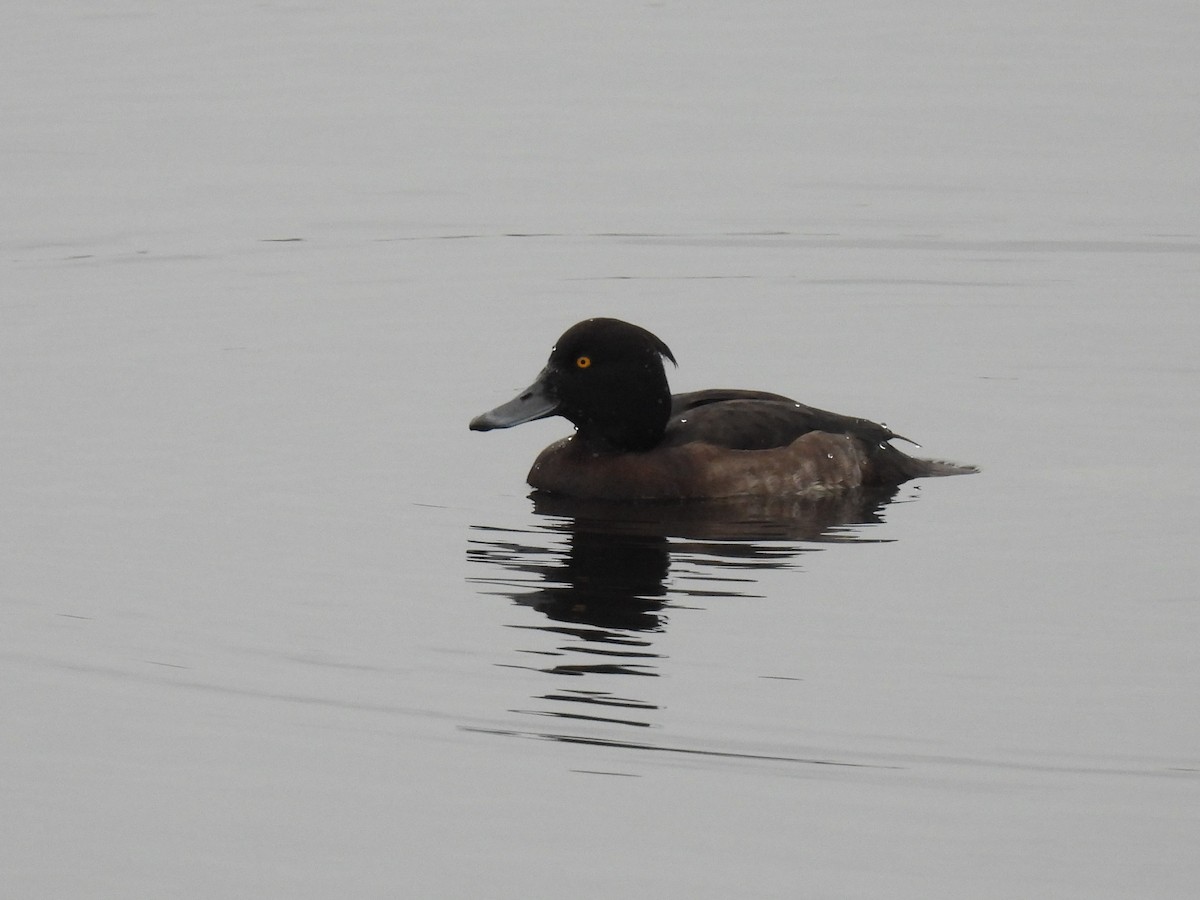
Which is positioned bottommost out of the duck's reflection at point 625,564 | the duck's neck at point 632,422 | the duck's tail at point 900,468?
the duck's reflection at point 625,564

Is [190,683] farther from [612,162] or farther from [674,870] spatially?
[612,162]

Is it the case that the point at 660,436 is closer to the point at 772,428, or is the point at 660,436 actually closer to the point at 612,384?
the point at 612,384

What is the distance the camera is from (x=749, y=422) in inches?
416

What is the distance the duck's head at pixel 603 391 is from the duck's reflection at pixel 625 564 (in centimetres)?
44

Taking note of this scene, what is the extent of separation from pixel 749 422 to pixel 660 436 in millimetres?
456

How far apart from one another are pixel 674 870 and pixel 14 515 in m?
4.82

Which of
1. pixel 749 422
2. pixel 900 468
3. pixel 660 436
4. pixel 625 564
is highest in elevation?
pixel 749 422

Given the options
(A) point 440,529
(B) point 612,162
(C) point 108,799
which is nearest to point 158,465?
(A) point 440,529

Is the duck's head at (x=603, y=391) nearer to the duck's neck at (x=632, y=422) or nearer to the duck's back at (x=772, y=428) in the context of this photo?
the duck's neck at (x=632, y=422)

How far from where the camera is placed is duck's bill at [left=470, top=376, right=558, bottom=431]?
1073cm

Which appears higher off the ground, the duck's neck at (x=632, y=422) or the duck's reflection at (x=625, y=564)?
the duck's neck at (x=632, y=422)

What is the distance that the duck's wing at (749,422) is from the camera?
1053 centimetres

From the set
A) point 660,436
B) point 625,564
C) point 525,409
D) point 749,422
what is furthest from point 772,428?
point 625,564

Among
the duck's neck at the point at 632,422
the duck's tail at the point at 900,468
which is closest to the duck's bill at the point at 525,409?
the duck's neck at the point at 632,422
